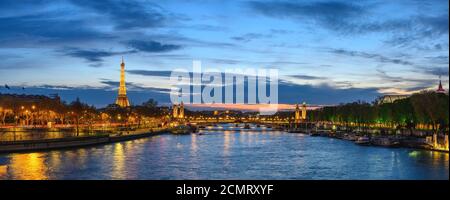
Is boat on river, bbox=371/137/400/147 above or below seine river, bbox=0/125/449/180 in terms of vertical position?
above

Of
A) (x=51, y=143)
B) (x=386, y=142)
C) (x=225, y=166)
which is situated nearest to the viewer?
(x=225, y=166)

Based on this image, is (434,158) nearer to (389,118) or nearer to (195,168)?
(195,168)

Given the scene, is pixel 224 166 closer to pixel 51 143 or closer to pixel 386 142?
pixel 51 143

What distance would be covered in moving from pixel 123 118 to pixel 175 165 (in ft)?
257

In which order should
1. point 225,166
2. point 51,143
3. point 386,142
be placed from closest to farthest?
point 225,166, point 51,143, point 386,142

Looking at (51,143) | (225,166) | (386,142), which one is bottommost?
(225,166)

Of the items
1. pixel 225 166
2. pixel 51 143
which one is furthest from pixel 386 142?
pixel 51 143

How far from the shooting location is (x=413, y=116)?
5366 cm

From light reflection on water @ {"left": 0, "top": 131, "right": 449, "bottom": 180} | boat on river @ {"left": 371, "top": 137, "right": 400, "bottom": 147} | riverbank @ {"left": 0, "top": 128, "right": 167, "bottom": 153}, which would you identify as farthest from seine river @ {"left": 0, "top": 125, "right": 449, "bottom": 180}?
boat on river @ {"left": 371, "top": 137, "right": 400, "bottom": 147}

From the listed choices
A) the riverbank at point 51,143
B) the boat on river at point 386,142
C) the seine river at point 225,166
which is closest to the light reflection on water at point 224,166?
the seine river at point 225,166

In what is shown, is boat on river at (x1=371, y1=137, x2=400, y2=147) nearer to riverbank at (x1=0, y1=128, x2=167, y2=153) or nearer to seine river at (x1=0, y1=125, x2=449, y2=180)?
seine river at (x1=0, y1=125, x2=449, y2=180)

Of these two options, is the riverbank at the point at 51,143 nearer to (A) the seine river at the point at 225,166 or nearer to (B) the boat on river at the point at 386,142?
(A) the seine river at the point at 225,166
